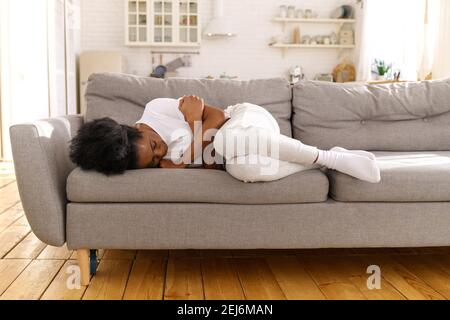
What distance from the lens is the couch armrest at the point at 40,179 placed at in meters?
1.88

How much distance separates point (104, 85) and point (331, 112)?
1.24 metres

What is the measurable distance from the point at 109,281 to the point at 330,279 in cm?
94

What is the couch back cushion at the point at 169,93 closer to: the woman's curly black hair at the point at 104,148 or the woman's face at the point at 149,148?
the woman's face at the point at 149,148

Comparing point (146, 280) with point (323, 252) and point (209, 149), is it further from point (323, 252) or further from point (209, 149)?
point (323, 252)

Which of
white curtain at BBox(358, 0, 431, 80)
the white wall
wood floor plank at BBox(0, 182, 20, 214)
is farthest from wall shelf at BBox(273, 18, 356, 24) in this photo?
wood floor plank at BBox(0, 182, 20, 214)

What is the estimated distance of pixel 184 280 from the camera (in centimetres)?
209

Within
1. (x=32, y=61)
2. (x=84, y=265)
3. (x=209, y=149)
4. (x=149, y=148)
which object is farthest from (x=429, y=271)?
(x=32, y=61)

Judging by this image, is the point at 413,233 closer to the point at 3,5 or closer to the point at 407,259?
the point at 407,259

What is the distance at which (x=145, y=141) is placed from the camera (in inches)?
81.2

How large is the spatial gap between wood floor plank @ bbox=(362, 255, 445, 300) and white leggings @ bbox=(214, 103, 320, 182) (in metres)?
0.63

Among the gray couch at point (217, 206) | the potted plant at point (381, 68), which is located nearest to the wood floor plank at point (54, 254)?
the gray couch at point (217, 206)

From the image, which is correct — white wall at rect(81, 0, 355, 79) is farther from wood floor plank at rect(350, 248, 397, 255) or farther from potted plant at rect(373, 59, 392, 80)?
wood floor plank at rect(350, 248, 397, 255)
